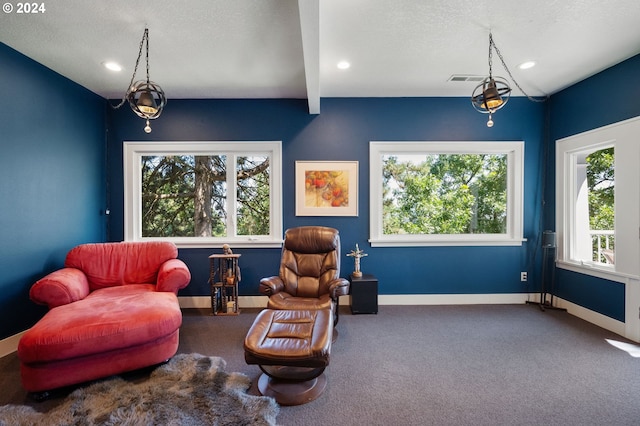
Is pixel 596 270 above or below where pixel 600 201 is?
below

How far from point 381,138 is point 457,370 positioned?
108 inches

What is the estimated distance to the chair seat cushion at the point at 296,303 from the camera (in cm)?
247

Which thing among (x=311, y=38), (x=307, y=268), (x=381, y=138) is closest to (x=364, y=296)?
(x=307, y=268)

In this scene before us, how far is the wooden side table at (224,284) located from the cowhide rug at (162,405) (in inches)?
51.9

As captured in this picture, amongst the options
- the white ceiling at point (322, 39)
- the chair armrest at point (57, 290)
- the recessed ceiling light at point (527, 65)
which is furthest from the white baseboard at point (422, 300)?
the recessed ceiling light at point (527, 65)

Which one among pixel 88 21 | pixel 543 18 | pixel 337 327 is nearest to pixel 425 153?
pixel 543 18

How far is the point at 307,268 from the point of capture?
3.03 metres

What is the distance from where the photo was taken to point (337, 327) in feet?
9.77

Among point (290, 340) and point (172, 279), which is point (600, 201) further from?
point (172, 279)

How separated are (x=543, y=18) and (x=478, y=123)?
5.38 ft

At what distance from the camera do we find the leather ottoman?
1720 mm

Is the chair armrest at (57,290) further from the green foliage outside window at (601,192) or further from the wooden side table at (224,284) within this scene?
the green foliage outside window at (601,192)

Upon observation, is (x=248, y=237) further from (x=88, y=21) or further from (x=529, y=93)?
(x=529, y=93)

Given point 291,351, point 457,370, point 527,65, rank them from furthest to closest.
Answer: point 527,65 → point 457,370 → point 291,351
